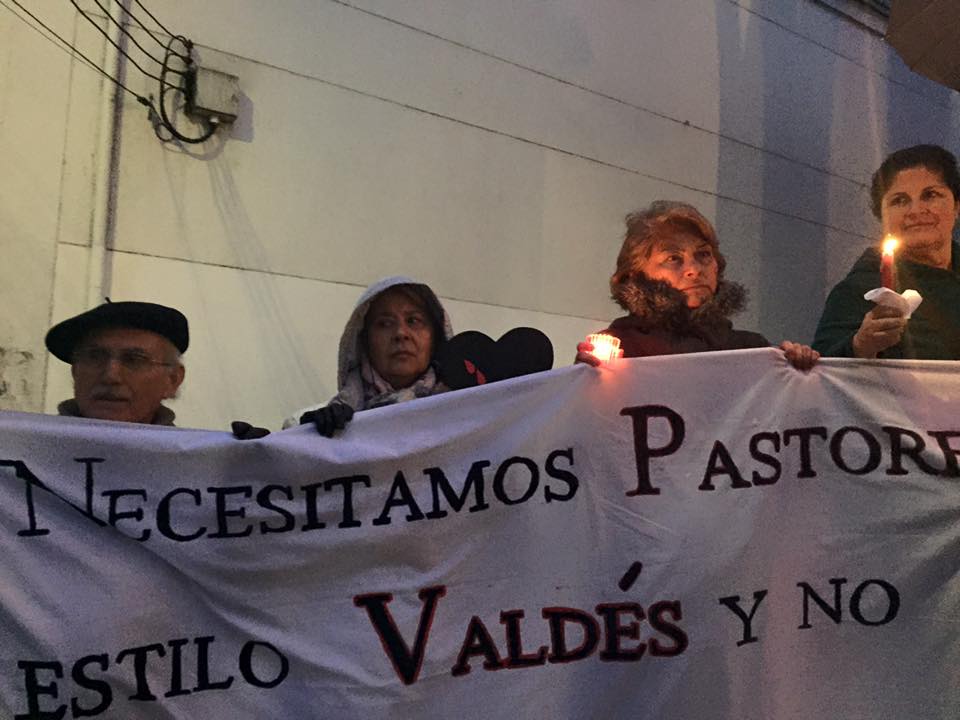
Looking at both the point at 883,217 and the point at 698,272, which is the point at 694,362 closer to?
the point at 698,272

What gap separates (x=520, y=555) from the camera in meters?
2.29

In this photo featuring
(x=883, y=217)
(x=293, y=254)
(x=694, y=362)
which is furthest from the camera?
(x=293, y=254)

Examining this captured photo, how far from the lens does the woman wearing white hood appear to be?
2949mm

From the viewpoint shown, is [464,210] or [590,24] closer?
[464,210]

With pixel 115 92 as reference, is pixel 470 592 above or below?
below

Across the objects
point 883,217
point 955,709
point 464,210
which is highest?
point 464,210

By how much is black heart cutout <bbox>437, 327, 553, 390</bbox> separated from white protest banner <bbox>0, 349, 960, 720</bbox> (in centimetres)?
56

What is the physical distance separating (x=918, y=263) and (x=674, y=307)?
874 millimetres

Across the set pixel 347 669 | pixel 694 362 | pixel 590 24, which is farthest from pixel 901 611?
pixel 590 24

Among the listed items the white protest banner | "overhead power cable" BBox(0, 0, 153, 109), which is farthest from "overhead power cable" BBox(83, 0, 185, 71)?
the white protest banner

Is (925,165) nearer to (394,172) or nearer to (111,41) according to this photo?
(394,172)

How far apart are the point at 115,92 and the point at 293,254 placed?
1.10 metres

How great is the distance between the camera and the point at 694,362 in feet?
7.98

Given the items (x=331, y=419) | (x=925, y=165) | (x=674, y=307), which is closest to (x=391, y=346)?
(x=331, y=419)
